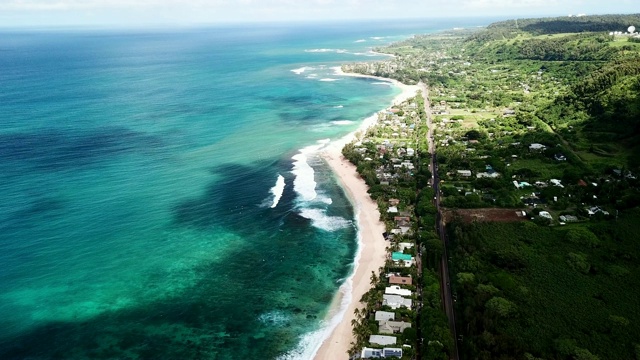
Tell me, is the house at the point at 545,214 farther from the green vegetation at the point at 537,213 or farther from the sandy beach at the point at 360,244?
the sandy beach at the point at 360,244

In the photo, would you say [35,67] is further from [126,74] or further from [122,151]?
[122,151]

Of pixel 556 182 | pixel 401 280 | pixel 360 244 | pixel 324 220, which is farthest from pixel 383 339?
pixel 556 182

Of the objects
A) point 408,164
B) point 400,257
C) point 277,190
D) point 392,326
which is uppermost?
point 408,164

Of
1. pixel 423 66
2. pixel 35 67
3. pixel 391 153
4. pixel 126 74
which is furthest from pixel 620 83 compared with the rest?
pixel 35 67

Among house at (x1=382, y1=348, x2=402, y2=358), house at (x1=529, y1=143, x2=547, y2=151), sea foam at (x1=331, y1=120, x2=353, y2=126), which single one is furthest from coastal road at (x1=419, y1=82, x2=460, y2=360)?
sea foam at (x1=331, y1=120, x2=353, y2=126)

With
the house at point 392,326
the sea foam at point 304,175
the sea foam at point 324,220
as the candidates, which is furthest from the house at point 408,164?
the house at point 392,326

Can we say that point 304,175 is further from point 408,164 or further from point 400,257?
point 400,257
